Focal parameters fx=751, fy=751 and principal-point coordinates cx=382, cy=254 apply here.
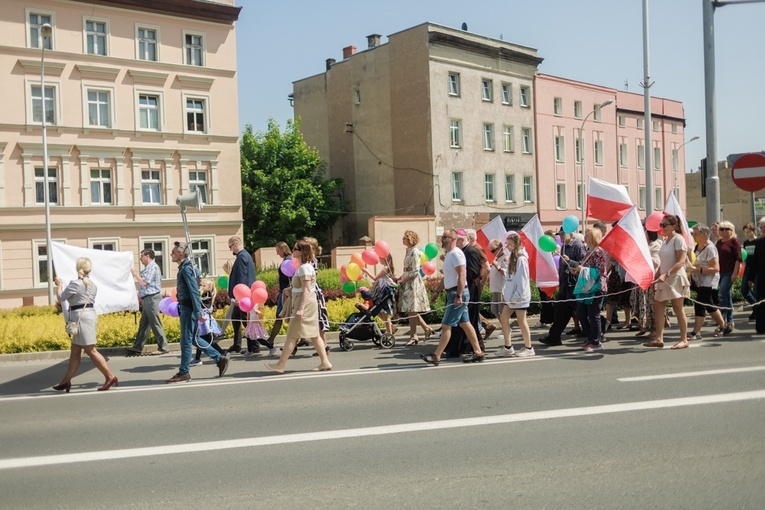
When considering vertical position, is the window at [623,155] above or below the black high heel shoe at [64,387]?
above

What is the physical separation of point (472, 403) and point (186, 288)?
4313 mm

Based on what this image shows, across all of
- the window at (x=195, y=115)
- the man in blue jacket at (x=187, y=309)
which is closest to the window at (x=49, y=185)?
the window at (x=195, y=115)

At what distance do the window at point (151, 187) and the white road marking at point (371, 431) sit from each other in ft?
99.1

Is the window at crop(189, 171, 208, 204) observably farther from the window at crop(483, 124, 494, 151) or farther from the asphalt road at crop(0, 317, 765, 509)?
the asphalt road at crop(0, 317, 765, 509)

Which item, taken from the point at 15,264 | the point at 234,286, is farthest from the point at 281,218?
the point at 234,286

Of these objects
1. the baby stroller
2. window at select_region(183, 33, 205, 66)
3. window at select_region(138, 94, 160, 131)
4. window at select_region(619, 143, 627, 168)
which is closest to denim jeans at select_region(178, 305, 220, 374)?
the baby stroller

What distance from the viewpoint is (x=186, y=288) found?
10055 mm

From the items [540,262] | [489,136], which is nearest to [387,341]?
[540,262]

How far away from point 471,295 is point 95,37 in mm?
28439

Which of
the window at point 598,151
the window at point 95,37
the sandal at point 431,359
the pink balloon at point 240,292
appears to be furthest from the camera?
the window at point 598,151

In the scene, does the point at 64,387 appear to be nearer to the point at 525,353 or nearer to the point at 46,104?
the point at 525,353

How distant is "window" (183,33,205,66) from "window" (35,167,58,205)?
8495mm

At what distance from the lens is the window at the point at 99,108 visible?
111 ft

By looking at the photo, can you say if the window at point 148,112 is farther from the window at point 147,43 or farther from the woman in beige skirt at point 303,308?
the woman in beige skirt at point 303,308
